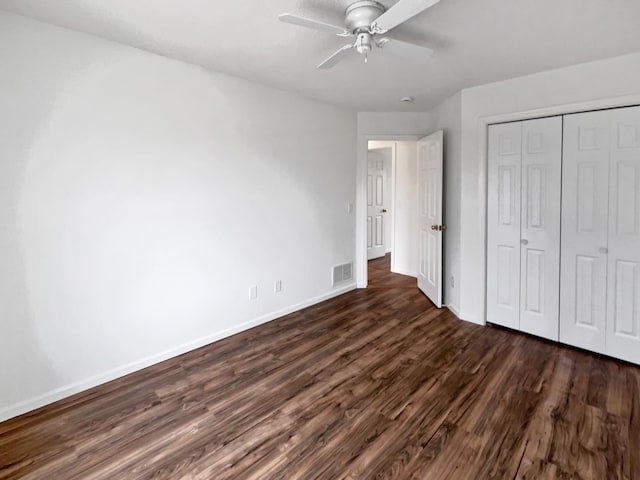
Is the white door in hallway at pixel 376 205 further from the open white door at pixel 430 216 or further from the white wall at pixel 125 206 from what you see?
the white wall at pixel 125 206

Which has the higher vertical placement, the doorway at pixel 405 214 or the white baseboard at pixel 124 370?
the doorway at pixel 405 214

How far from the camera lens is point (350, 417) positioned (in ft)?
7.06

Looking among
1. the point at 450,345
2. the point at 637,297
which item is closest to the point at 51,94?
the point at 450,345

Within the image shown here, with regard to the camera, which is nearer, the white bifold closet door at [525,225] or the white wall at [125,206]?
the white wall at [125,206]

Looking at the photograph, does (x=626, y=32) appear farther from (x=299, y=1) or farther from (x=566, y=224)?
(x=299, y=1)

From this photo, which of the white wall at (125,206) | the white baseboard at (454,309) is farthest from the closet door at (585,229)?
the white wall at (125,206)

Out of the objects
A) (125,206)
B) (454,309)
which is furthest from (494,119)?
(125,206)

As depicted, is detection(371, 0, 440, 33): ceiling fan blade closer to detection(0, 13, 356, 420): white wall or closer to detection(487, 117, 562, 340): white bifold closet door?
detection(0, 13, 356, 420): white wall

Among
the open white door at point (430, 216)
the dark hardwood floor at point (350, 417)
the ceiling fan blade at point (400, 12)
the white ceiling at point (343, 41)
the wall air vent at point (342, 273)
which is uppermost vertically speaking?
the white ceiling at point (343, 41)

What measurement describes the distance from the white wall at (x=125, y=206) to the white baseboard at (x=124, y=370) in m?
0.01

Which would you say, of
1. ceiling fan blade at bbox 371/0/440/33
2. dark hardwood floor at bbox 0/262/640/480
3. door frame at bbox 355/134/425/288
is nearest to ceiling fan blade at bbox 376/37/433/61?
ceiling fan blade at bbox 371/0/440/33

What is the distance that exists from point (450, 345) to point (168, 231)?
265 centimetres

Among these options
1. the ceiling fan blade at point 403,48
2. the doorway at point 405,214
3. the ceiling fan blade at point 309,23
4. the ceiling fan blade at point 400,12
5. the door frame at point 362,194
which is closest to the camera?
the ceiling fan blade at point 400,12

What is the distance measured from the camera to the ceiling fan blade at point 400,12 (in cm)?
160
